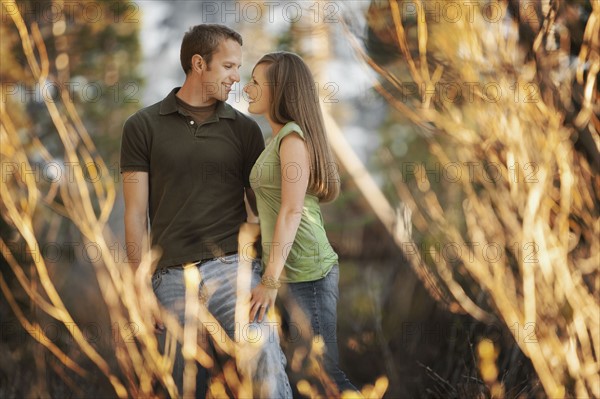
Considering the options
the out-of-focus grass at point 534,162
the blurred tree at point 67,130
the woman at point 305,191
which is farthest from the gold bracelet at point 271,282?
the blurred tree at point 67,130

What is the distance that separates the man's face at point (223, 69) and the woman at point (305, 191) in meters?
0.12

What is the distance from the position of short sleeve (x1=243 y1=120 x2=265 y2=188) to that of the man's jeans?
23 centimetres

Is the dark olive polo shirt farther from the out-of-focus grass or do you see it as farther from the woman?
the out-of-focus grass

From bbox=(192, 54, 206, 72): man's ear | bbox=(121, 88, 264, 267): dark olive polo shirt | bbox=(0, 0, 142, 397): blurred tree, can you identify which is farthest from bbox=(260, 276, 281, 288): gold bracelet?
bbox=(0, 0, 142, 397): blurred tree

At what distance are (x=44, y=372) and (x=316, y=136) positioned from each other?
5.83 ft

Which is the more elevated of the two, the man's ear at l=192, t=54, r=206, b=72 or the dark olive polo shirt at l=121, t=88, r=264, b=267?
the man's ear at l=192, t=54, r=206, b=72

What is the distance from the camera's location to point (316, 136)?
5.97 ft

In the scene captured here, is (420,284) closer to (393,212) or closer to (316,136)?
(393,212)

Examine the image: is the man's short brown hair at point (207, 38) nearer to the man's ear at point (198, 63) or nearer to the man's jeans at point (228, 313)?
the man's ear at point (198, 63)

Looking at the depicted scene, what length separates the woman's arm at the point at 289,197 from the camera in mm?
1728

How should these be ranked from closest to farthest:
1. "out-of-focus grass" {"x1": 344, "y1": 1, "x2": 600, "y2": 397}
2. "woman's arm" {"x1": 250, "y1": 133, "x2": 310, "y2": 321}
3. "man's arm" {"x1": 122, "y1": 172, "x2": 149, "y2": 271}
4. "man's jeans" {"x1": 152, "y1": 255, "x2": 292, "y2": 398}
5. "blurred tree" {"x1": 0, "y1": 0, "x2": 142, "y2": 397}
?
"out-of-focus grass" {"x1": 344, "y1": 1, "x2": 600, "y2": 397}
"woman's arm" {"x1": 250, "y1": 133, "x2": 310, "y2": 321}
"man's jeans" {"x1": 152, "y1": 255, "x2": 292, "y2": 398}
"man's arm" {"x1": 122, "y1": 172, "x2": 149, "y2": 271}
"blurred tree" {"x1": 0, "y1": 0, "x2": 142, "y2": 397}

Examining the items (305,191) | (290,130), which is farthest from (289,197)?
(290,130)

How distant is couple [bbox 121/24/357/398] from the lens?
5.90 ft

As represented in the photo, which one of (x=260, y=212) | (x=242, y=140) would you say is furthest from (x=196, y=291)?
(x=242, y=140)
